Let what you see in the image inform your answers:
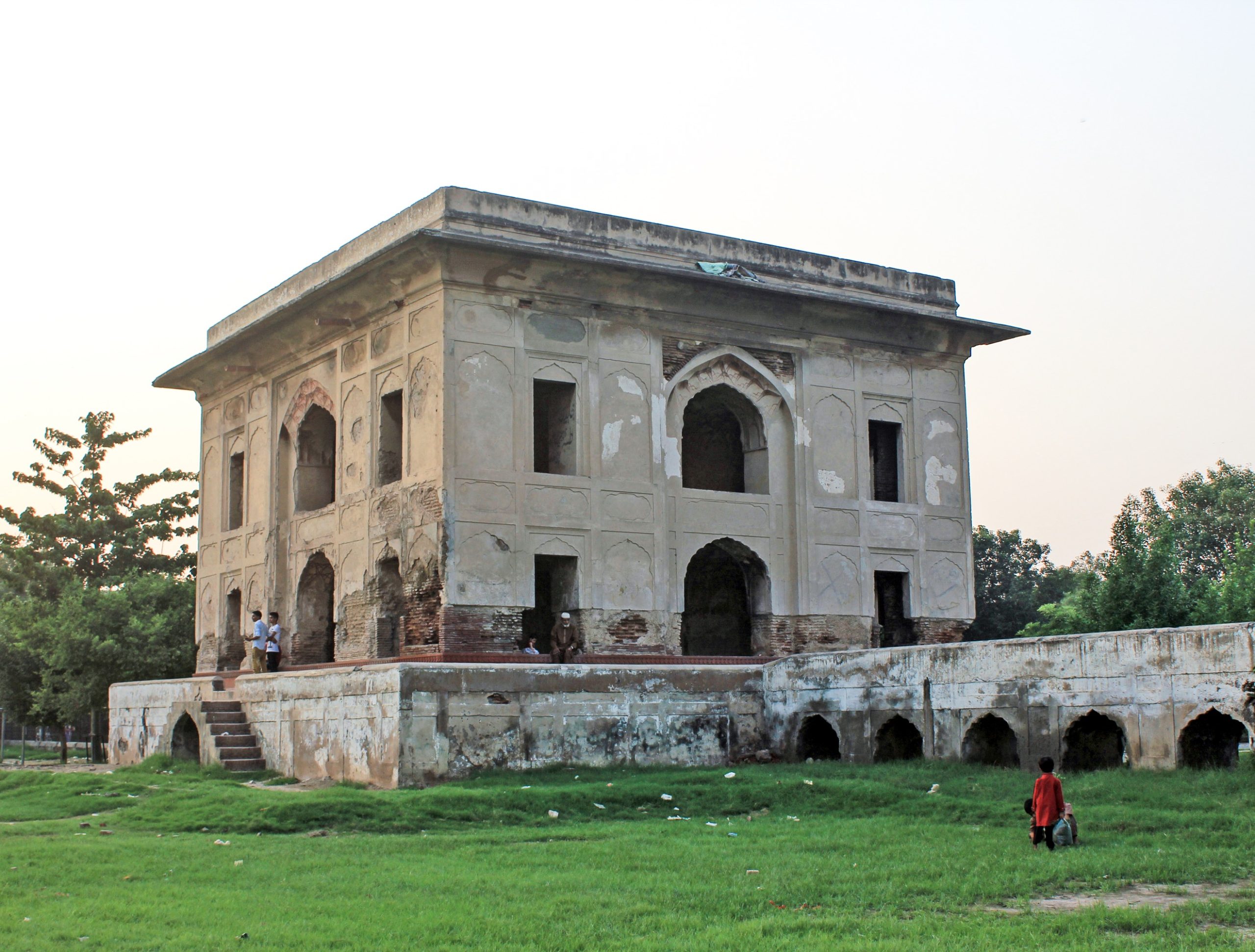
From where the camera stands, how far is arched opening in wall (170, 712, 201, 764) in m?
19.1

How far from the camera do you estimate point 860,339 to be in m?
22.2

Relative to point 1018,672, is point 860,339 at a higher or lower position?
higher

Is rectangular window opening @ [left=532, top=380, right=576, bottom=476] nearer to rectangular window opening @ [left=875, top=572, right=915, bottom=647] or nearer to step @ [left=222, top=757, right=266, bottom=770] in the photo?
step @ [left=222, top=757, right=266, bottom=770]

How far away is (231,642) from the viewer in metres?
24.2

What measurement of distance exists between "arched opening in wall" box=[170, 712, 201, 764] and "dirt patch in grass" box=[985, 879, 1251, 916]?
45.1ft

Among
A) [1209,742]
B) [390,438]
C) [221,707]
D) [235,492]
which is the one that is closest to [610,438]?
[390,438]

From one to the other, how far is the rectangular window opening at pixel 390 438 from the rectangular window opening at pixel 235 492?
17.5 feet

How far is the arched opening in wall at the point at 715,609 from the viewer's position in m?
23.3

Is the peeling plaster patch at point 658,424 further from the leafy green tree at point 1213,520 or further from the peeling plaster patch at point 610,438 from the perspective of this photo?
the leafy green tree at point 1213,520

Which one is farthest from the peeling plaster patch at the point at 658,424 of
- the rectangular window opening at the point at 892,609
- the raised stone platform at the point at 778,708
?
the rectangular window opening at the point at 892,609

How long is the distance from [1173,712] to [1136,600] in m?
14.3

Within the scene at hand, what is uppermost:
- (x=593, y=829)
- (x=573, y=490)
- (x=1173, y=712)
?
(x=573, y=490)

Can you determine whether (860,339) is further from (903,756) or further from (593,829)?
(593,829)

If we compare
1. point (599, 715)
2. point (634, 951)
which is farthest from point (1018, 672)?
point (634, 951)
